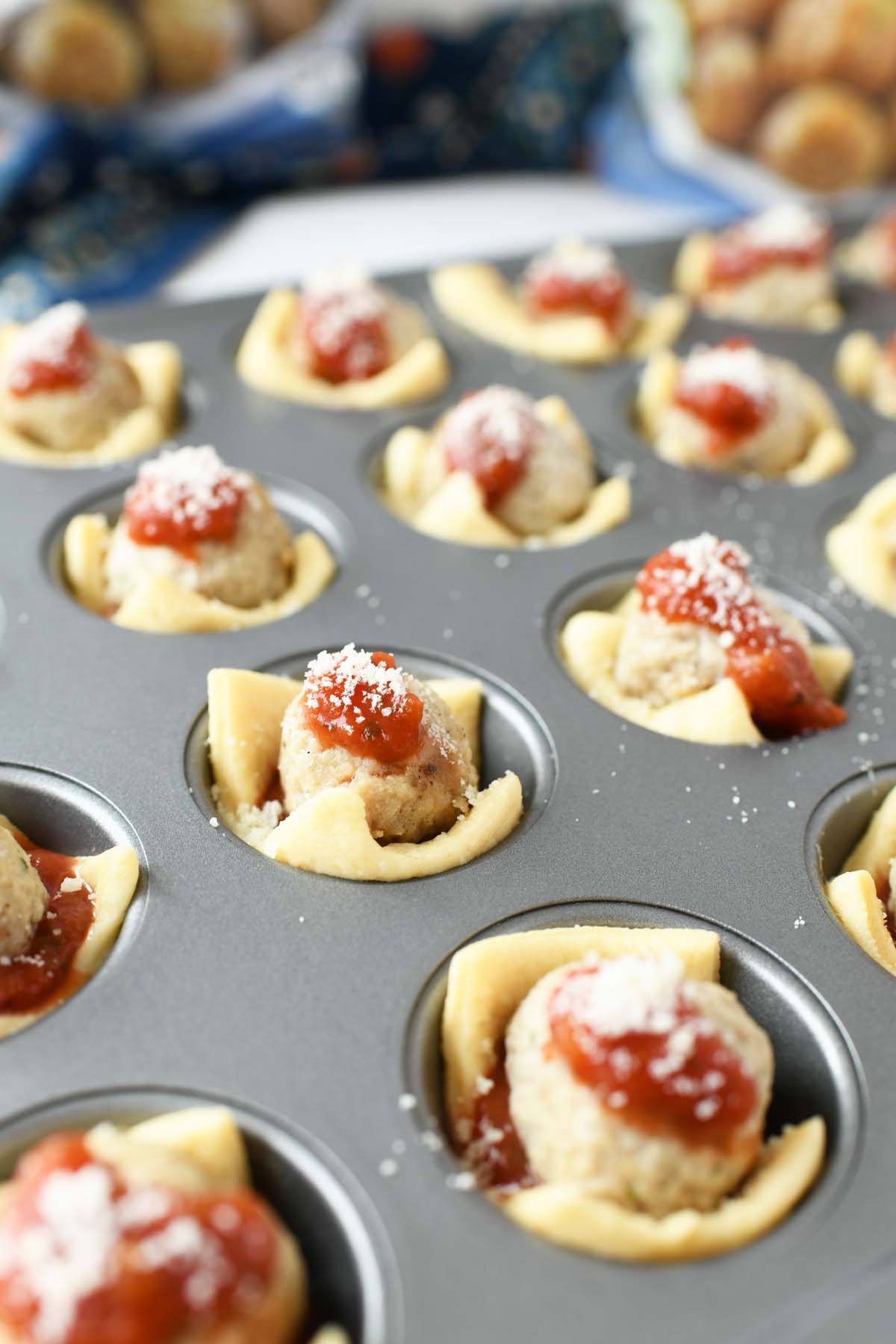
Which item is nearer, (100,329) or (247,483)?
(247,483)

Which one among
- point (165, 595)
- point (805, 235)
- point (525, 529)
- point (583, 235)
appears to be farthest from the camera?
point (583, 235)

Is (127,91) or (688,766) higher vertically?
(127,91)

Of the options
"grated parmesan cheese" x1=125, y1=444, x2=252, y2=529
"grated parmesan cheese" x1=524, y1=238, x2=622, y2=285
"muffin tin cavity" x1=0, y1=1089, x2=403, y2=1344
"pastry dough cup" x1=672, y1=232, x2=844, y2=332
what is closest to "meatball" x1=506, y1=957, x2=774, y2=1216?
"muffin tin cavity" x1=0, y1=1089, x2=403, y2=1344

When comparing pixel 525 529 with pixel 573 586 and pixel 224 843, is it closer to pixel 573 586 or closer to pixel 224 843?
pixel 573 586

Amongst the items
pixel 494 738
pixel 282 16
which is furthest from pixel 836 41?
pixel 494 738

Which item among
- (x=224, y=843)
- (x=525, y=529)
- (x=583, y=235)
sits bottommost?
(x=583, y=235)

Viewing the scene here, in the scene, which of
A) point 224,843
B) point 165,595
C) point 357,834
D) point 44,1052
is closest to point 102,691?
point 165,595

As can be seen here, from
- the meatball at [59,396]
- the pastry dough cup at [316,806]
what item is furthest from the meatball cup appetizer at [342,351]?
the pastry dough cup at [316,806]

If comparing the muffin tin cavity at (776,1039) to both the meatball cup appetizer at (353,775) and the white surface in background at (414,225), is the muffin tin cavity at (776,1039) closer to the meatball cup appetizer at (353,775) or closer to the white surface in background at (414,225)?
the meatball cup appetizer at (353,775)

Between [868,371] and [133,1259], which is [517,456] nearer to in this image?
[868,371]
